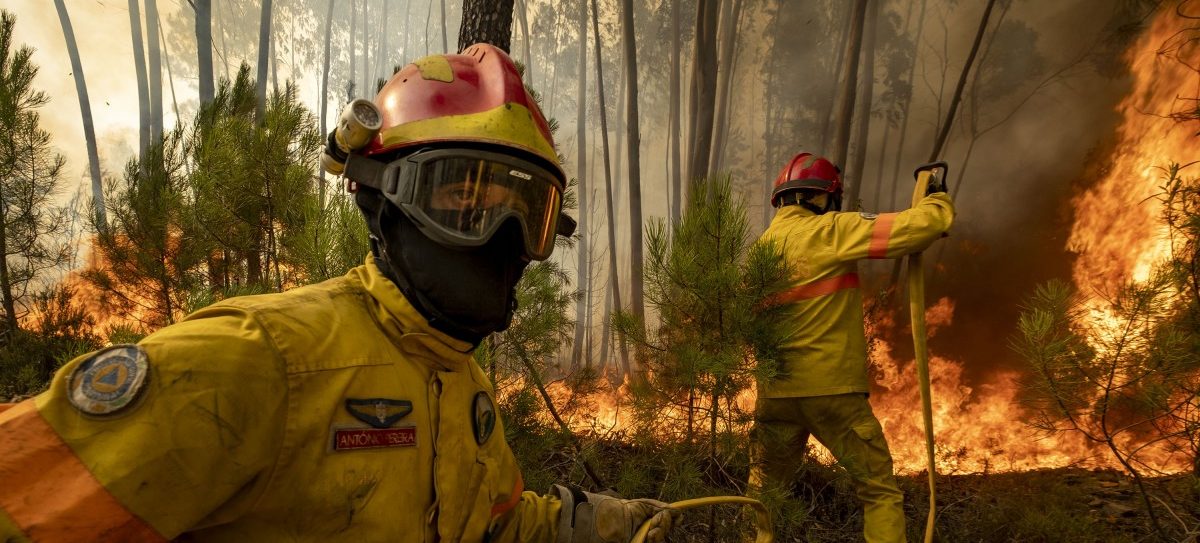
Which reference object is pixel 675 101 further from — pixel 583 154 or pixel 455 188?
pixel 455 188

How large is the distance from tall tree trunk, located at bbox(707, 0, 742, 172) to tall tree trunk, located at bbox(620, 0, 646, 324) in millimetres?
1213

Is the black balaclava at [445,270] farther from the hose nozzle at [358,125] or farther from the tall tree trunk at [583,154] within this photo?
the tall tree trunk at [583,154]

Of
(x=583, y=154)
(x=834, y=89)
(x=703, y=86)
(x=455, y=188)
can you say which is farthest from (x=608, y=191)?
(x=455, y=188)

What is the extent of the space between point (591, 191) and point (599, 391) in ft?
21.6

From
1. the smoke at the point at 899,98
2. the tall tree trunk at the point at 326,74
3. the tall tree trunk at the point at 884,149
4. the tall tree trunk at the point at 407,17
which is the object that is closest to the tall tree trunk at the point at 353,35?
the tall tree trunk at the point at 326,74

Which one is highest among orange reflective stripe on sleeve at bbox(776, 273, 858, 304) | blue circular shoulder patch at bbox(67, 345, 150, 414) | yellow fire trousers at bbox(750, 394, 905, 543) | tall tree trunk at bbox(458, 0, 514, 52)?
tall tree trunk at bbox(458, 0, 514, 52)

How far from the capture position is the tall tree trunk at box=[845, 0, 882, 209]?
23.2 ft

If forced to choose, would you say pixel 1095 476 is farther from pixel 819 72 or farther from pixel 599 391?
pixel 819 72

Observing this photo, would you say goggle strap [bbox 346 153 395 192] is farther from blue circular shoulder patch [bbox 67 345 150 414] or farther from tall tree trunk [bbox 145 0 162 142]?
tall tree trunk [bbox 145 0 162 142]

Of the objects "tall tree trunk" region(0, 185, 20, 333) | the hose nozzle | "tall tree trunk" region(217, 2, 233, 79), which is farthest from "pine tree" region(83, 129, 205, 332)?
"tall tree trunk" region(217, 2, 233, 79)

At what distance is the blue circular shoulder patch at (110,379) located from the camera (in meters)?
0.68

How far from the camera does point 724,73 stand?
8680 millimetres

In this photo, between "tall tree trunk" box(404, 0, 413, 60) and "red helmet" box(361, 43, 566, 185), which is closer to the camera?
"red helmet" box(361, 43, 566, 185)

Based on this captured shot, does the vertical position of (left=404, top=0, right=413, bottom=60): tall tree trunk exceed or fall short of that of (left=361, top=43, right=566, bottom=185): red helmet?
it exceeds it
